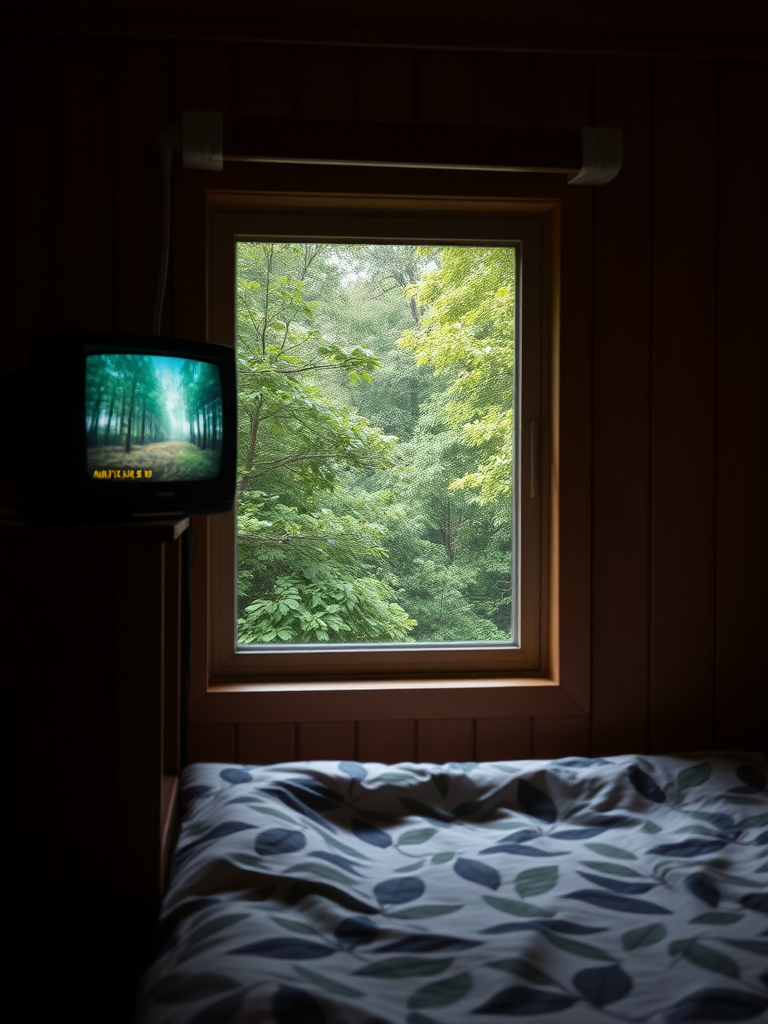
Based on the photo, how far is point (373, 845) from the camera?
4.50 ft

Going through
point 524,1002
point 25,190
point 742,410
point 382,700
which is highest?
point 25,190

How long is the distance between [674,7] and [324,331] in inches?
39.5

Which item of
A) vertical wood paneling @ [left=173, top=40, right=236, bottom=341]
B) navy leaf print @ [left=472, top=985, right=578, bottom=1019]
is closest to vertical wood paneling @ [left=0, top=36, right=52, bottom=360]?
vertical wood paneling @ [left=173, top=40, right=236, bottom=341]

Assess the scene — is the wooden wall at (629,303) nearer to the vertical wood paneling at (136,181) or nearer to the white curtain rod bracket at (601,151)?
the vertical wood paneling at (136,181)

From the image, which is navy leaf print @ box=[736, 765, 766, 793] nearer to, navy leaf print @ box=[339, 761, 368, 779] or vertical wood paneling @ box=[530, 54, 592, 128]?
navy leaf print @ box=[339, 761, 368, 779]

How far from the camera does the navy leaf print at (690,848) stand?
1.32 metres

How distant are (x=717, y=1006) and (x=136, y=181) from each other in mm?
1683

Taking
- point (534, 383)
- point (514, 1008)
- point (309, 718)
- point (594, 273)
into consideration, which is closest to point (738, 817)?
point (514, 1008)

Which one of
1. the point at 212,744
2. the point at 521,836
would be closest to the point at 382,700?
the point at 212,744

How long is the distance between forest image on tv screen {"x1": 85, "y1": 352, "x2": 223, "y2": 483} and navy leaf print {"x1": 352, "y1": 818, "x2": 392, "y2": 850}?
0.64 metres

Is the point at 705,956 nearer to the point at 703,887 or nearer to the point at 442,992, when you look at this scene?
the point at 703,887

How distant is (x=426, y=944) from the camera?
1069mm

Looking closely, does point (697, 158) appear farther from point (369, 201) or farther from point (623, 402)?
point (369, 201)

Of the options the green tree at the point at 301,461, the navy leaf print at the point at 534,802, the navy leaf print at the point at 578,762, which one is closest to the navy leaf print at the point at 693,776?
the navy leaf print at the point at 578,762
